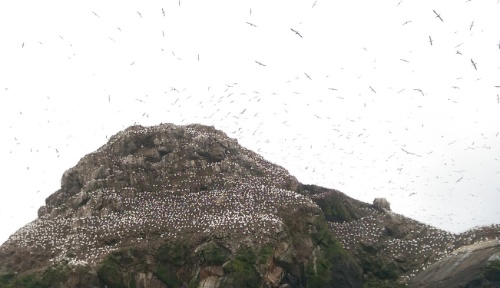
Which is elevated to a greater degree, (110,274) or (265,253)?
(110,274)

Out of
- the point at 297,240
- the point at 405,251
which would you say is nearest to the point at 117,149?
the point at 297,240

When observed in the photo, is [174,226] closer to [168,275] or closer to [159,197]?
[168,275]

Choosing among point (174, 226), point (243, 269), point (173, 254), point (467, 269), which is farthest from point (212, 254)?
point (467, 269)

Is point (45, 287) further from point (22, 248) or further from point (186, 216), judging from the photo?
point (186, 216)

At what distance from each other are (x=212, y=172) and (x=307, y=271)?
18.4m

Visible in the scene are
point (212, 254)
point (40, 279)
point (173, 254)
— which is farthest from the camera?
point (173, 254)

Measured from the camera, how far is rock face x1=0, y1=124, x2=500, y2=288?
41.6 meters

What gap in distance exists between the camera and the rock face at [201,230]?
41594 mm

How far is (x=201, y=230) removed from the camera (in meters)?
45.5

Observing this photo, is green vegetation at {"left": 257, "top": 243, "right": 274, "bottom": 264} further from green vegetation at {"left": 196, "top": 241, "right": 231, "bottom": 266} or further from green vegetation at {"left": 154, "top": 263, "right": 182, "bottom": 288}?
green vegetation at {"left": 154, "top": 263, "right": 182, "bottom": 288}

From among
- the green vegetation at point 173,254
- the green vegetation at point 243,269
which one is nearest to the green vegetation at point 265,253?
the green vegetation at point 243,269

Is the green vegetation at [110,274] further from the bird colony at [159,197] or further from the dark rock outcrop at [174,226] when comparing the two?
the bird colony at [159,197]

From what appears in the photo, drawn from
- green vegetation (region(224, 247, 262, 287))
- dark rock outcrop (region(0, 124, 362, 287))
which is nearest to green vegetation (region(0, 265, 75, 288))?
dark rock outcrop (region(0, 124, 362, 287))

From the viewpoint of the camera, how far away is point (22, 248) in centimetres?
4594
